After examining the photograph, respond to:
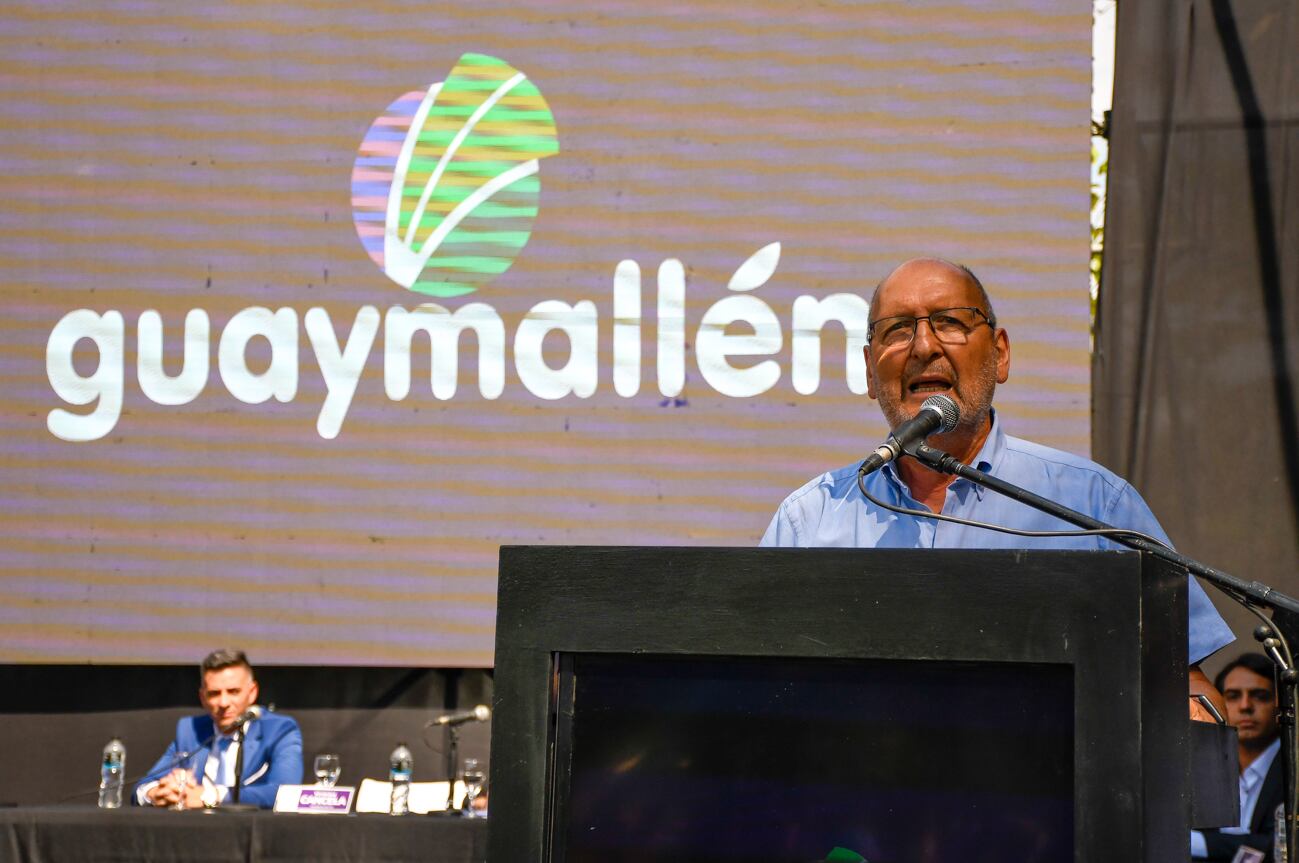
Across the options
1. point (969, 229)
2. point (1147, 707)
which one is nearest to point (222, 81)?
point (969, 229)

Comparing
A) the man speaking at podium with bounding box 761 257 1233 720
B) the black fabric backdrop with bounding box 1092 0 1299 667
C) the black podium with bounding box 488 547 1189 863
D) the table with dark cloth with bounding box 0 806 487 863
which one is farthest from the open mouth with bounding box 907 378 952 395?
the black fabric backdrop with bounding box 1092 0 1299 667

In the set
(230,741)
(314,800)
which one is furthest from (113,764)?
(314,800)

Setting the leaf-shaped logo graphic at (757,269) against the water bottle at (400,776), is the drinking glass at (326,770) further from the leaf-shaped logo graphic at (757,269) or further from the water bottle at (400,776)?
the leaf-shaped logo graphic at (757,269)

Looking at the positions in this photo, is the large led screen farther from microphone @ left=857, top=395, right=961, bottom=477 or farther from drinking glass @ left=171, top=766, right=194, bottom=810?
microphone @ left=857, top=395, right=961, bottom=477

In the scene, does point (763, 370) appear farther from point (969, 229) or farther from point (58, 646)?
point (58, 646)

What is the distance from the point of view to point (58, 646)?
17.3 ft

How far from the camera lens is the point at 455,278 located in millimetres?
5184

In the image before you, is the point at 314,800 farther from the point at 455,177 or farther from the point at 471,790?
the point at 455,177

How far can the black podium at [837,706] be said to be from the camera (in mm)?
1241

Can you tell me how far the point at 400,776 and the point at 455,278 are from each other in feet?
5.74

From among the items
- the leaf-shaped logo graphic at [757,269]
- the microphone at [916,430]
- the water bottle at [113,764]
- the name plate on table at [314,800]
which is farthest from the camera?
the water bottle at [113,764]

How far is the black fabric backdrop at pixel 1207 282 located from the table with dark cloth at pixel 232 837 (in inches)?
100

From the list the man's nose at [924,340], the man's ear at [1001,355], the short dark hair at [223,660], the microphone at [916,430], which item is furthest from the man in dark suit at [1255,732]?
the microphone at [916,430]

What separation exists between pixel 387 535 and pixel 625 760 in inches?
154
